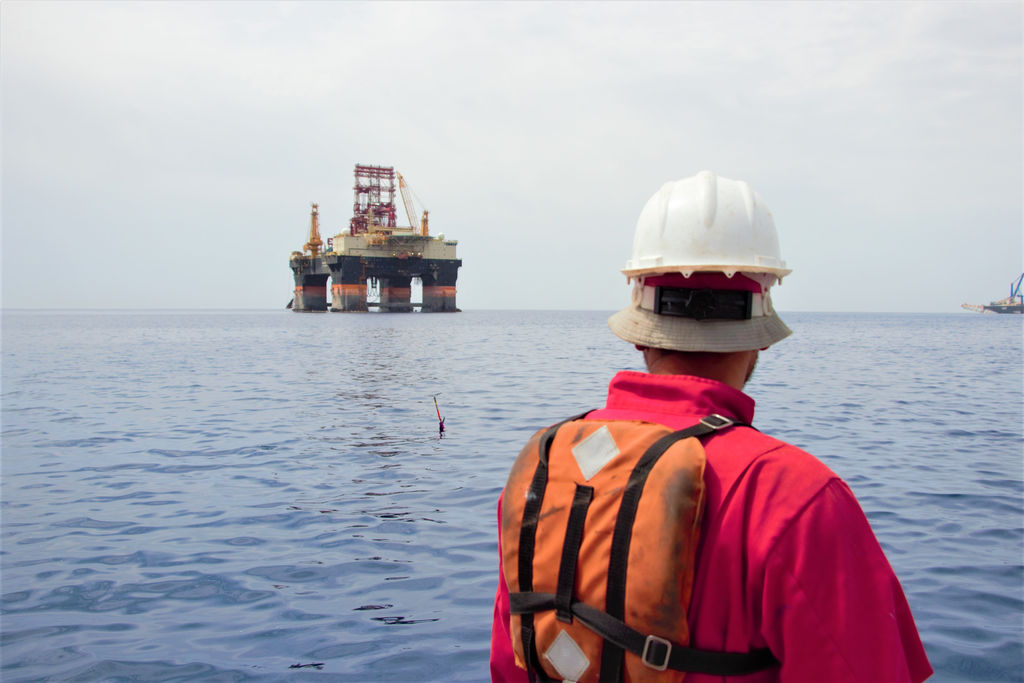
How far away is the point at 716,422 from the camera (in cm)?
183

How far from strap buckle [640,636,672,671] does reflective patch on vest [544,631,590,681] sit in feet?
0.60

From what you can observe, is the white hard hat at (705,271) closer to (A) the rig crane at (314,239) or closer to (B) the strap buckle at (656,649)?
(B) the strap buckle at (656,649)

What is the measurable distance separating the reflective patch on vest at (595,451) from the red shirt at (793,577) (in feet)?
0.81

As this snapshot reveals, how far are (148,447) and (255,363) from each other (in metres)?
18.8

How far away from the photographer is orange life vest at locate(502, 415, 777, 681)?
1.71 m

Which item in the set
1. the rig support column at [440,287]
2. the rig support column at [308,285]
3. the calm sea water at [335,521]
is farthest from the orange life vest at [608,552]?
the rig support column at [308,285]

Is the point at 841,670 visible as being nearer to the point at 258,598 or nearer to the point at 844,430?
the point at 258,598

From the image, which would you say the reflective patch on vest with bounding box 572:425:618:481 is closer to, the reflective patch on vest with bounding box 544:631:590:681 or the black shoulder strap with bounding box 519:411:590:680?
the black shoulder strap with bounding box 519:411:590:680

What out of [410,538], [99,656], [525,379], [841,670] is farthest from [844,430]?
[841,670]

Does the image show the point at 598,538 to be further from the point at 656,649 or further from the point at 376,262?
the point at 376,262

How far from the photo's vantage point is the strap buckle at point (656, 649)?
1.73 metres

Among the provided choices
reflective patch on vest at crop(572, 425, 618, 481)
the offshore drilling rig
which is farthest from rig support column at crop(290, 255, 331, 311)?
reflective patch on vest at crop(572, 425, 618, 481)

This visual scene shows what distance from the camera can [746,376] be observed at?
2.07m

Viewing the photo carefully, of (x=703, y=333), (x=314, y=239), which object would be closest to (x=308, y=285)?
(x=314, y=239)
